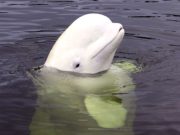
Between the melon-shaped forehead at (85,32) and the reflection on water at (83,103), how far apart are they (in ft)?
1.56

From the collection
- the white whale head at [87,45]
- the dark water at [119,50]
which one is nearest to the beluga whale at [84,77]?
the white whale head at [87,45]

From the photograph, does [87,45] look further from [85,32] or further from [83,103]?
[83,103]

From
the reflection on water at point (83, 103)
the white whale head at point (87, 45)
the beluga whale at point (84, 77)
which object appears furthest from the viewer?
the white whale head at point (87, 45)

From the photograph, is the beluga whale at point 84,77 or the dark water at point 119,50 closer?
the dark water at point 119,50

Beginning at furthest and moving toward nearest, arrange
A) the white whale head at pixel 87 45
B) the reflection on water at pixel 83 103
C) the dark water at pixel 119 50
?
the white whale head at pixel 87 45, the dark water at pixel 119 50, the reflection on water at pixel 83 103

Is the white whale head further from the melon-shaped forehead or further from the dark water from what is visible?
the dark water

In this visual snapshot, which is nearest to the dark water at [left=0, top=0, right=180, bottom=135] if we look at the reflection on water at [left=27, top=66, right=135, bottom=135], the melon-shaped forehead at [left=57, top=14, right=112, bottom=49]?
the reflection on water at [left=27, top=66, right=135, bottom=135]

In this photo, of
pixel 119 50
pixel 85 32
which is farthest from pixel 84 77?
pixel 119 50

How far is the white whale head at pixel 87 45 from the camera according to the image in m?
7.67

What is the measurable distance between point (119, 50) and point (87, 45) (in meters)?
2.07

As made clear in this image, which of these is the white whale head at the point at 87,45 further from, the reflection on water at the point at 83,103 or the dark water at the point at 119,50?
the dark water at the point at 119,50

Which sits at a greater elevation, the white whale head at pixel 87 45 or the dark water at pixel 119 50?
the white whale head at pixel 87 45

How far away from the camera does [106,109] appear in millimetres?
6902

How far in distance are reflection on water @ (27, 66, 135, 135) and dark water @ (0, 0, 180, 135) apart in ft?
0.45
